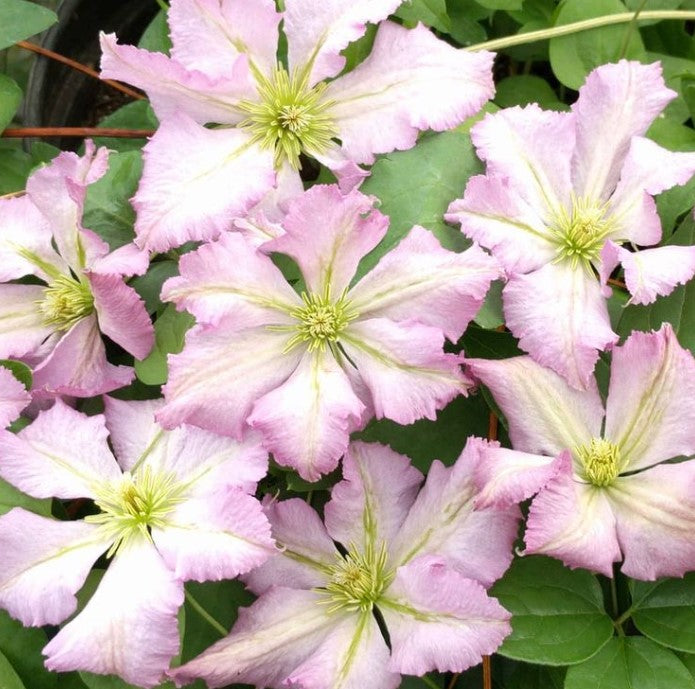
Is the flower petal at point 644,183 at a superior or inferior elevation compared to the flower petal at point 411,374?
superior

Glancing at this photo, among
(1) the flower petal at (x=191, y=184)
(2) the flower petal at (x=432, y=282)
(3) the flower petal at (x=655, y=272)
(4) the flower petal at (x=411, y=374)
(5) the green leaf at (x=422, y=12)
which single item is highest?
(5) the green leaf at (x=422, y=12)

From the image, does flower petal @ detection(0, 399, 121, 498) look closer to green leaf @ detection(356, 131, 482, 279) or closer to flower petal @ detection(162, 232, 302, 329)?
flower petal @ detection(162, 232, 302, 329)

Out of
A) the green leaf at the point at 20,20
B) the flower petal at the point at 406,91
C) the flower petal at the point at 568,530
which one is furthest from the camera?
the green leaf at the point at 20,20

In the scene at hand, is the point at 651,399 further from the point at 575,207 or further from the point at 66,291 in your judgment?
the point at 66,291

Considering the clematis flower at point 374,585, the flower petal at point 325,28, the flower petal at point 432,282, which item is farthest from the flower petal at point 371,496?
the flower petal at point 325,28

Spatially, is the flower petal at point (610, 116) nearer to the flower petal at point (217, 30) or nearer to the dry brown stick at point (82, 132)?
the flower petal at point (217, 30)

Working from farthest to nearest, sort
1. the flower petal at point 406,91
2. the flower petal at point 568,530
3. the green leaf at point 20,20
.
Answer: the green leaf at point 20,20, the flower petal at point 406,91, the flower petal at point 568,530
